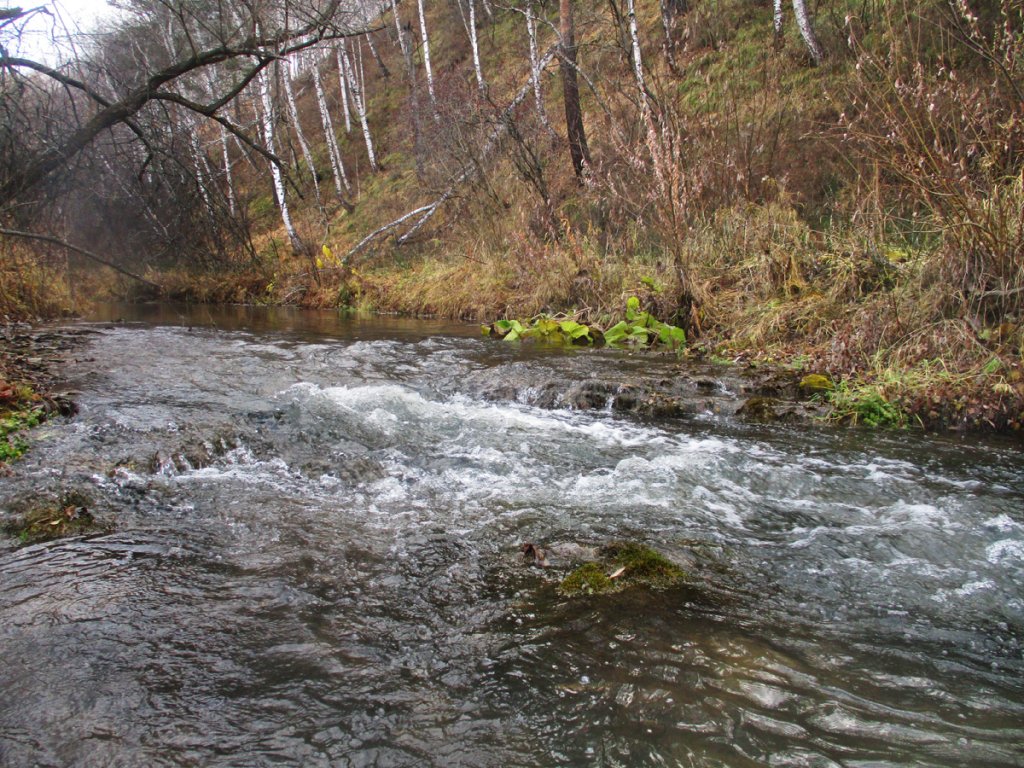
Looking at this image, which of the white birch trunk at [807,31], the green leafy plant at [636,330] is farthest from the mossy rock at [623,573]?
the white birch trunk at [807,31]

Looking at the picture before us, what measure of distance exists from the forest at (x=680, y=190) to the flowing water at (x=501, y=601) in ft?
5.06

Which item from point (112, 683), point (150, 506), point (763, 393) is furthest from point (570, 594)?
point (763, 393)

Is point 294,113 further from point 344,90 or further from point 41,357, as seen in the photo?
point 41,357

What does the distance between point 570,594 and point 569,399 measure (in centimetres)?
362

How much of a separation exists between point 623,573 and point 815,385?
391cm

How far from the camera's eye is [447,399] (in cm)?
639

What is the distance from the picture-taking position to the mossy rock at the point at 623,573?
2.80 m

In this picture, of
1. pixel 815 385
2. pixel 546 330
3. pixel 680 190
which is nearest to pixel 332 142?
pixel 546 330

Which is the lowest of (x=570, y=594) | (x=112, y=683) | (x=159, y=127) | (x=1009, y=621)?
(x=1009, y=621)

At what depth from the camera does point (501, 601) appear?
2.72 metres

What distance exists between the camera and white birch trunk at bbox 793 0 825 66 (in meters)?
13.1

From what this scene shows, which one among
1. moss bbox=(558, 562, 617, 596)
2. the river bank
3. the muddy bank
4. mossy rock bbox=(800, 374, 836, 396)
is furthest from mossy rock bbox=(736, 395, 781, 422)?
the muddy bank

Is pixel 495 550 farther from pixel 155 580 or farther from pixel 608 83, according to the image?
pixel 608 83

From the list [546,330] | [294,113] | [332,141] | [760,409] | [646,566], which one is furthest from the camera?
[332,141]
